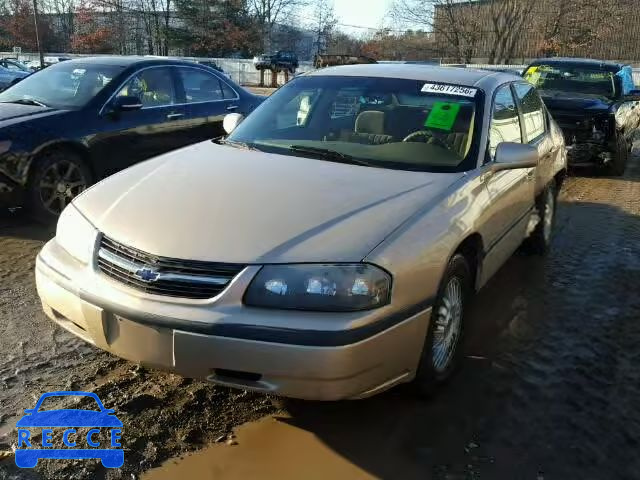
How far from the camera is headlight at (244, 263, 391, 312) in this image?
2463 millimetres

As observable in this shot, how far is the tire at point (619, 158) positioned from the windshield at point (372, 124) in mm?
6500

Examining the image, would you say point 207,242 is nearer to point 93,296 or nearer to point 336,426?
point 93,296

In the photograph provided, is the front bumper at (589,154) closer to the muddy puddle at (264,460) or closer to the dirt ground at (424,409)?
the dirt ground at (424,409)

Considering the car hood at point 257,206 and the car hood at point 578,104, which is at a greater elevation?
the car hood at point 578,104

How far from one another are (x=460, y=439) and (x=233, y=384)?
42.8 inches

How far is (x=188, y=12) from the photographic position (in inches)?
1969

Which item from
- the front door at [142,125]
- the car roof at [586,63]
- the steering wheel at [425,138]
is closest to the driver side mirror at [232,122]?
the steering wheel at [425,138]

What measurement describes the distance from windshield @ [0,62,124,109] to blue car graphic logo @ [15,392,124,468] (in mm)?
3987

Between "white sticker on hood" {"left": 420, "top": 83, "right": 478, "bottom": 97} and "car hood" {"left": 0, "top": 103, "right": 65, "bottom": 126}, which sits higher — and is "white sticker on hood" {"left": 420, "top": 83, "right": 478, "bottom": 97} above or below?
above

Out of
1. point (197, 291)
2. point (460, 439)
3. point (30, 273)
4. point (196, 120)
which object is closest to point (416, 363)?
point (460, 439)

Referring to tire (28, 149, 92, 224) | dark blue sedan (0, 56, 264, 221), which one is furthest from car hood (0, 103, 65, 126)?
tire (28, 149, 92, 224)

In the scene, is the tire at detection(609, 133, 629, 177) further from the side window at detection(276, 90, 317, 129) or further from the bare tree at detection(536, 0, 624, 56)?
the bare tree at detection(536, 0, 624, 56)

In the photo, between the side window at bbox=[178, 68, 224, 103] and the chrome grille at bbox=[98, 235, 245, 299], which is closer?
the chrome grille at bbox=[98, 235, 245, 299]

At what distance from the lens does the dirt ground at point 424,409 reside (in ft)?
8.73
